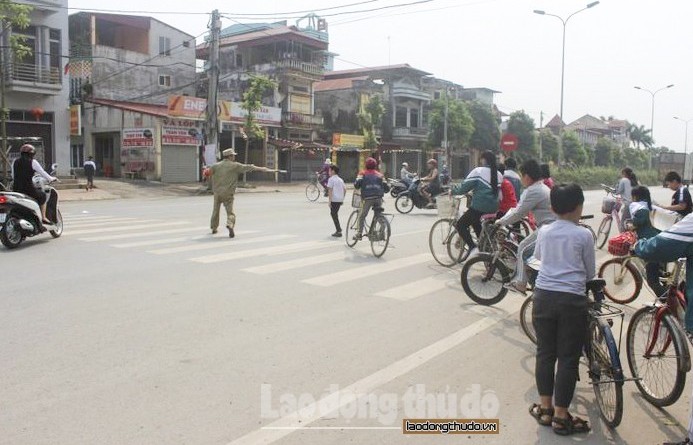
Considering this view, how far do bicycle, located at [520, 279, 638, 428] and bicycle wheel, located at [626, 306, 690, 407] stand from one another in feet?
1.23

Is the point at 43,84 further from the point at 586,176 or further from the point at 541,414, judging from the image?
the point at 586,176

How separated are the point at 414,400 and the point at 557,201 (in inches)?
62.7

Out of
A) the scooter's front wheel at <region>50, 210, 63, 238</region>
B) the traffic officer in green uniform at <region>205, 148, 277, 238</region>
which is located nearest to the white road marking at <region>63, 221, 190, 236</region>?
the scooter's front wheel at <region>50, 210, 63, 238</region>

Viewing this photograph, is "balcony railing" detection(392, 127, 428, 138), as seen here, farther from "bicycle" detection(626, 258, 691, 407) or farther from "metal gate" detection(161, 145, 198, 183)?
"bicycle" detection(626, 258, 691, 407)

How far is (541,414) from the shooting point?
12.3 feet

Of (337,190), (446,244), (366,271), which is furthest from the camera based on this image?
(337,190)

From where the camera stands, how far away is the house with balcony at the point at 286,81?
4088cm

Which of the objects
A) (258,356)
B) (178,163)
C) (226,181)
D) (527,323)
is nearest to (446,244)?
(527,323)

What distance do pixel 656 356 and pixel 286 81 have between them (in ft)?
129

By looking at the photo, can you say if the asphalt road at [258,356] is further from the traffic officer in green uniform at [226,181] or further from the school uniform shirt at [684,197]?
the school uniform shirt at [684,197]

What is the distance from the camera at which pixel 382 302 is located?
670 centimetres

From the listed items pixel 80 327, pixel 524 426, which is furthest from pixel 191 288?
pixel 524 426

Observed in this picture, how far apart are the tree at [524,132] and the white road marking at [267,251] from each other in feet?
160

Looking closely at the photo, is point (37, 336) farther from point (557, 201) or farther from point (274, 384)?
point (557, 201)
